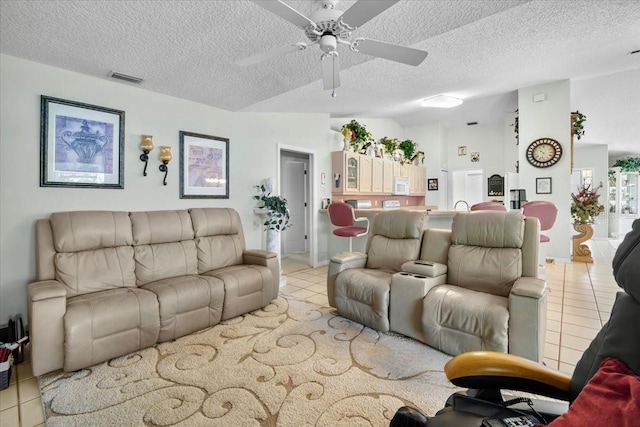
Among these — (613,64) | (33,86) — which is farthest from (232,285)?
(613,64)

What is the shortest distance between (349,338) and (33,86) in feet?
11.6

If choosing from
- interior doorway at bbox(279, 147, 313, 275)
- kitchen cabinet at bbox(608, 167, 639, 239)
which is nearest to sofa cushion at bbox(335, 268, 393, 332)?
interior doorway at bbox(279, 147, 313, 275)

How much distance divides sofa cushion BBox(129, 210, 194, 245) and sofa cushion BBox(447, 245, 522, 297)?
9.00 feet

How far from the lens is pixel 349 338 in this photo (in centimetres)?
255

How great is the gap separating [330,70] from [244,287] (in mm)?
2176

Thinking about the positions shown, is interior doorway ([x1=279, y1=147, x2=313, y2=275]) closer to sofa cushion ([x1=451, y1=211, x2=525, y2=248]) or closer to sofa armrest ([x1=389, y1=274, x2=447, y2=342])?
sofa armrest ([x1=389, y1=274, x2=447, y2=342])

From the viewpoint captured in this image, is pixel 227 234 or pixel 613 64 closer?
pixel 227 234

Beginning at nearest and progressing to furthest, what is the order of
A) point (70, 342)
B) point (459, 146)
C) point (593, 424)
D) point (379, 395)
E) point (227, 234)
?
point (593, 424) → point (379, 395) → point (70, 342) → point (227, 234) → point (459, 146)

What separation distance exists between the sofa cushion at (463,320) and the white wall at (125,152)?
2.84 m

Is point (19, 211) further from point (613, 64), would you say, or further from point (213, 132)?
point (613, 64)

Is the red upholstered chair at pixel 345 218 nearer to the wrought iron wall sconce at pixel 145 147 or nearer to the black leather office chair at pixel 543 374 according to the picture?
the wrought iron wall sconce at pixel 145 147

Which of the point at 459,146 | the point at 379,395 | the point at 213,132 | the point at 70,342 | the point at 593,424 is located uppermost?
the point at 459,146

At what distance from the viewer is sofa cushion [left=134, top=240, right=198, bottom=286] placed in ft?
9.40

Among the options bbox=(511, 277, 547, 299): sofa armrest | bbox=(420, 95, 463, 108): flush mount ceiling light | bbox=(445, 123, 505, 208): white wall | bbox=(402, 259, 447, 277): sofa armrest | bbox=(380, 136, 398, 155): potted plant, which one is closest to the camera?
bbox=(511, 277, 547, 299): sofa armrest
